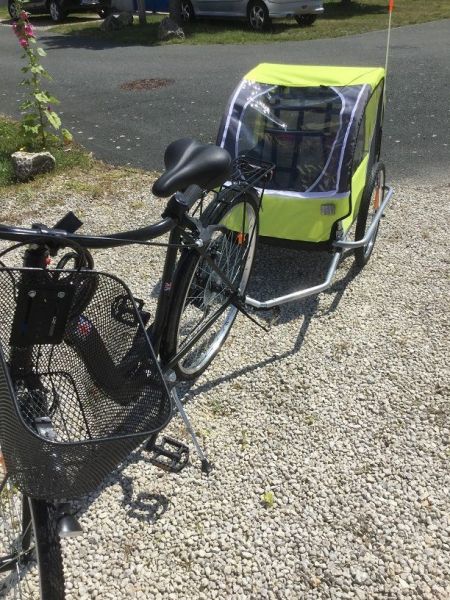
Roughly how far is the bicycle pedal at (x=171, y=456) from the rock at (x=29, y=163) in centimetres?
397

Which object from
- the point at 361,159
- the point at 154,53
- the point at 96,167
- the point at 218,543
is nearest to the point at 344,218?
the point at 361,159

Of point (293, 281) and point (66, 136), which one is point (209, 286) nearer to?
point (293, 281)

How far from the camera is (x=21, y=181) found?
579cm

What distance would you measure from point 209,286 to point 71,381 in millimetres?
1230

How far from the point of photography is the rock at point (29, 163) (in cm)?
573

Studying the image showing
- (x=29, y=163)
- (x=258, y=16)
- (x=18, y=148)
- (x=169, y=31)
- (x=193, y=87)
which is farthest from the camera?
(x=258, y=16)

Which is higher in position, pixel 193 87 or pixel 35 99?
pixel 35 99

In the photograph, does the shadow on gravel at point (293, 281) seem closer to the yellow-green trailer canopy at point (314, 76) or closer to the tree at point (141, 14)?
the yellow-green trailer canopy at point (314, 76)

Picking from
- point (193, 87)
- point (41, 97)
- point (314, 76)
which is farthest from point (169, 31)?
point (314, 76)

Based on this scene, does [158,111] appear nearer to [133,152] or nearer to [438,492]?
[133,152]

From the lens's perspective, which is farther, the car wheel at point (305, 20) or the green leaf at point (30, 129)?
the car wheel at point (305, 20)

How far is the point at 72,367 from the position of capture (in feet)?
6.13

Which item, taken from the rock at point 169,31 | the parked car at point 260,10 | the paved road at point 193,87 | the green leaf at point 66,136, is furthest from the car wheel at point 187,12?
the green leaf at point 66,136

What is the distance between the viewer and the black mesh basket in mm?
1365
